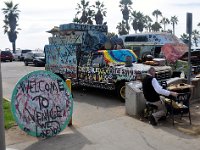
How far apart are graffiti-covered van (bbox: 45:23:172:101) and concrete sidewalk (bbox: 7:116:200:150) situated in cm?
337

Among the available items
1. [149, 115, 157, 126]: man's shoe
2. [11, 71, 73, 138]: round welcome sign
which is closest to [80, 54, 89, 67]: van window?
[149, 115, 157, 126]: man's shoe

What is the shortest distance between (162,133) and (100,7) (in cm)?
6043

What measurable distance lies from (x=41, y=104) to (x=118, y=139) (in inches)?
69.1

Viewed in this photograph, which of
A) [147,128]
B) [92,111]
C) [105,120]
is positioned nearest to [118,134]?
[147,128]

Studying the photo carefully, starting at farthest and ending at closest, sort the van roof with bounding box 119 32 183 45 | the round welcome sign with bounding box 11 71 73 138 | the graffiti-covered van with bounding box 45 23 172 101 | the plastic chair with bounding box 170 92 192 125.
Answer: the van roof with bounding box 119 32 183 45 → the graffiti-covered van with bounding box 45 23 172 101 → the plastic chair with bounding box 170 92 192 125 → the round welcome sign with bounding box 11 71 73 138

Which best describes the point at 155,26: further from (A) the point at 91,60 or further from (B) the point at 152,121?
(B) the point at 152,121

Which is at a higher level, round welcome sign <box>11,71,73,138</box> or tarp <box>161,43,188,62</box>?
tarp <box>161,43,188,62</box>

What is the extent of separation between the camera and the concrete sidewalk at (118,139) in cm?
627

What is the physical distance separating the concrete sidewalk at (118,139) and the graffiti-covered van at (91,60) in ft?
11.1

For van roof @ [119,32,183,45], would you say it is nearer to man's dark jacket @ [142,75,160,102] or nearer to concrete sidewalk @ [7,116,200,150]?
man's dark jacket @ [142,75,160,102]

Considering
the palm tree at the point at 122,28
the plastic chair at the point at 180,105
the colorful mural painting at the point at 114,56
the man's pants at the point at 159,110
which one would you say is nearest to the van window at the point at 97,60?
the colorful mural painting at the point at 114,56

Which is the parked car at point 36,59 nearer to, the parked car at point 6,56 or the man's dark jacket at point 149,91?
the parked car at point 6,56

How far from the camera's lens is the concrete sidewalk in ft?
20.6

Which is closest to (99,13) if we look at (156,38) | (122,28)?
(122,28)
